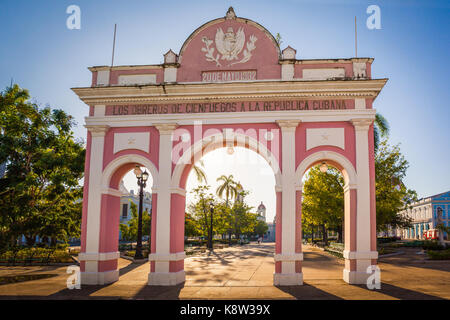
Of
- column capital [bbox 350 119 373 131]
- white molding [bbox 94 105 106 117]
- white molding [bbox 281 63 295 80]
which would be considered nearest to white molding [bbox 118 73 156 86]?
white molding [bbox 94 105 106 117]

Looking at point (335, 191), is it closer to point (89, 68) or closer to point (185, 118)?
point (185, 118)

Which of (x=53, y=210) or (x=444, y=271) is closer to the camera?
(x=444, y=271)

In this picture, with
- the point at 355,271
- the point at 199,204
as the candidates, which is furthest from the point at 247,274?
the point at 199,204

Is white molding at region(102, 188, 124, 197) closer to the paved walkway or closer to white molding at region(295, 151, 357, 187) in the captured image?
the paved walkway

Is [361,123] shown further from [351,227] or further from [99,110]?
[99,110]

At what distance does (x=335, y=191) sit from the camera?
941 inches

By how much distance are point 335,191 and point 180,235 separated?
15040 millimetres

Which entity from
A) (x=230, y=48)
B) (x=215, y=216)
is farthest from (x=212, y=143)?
(x=215, y=216)

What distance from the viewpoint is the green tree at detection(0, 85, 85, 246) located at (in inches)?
596

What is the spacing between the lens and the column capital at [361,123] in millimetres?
11227

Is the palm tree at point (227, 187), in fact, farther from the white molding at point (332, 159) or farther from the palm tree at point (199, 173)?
the white molding at point (332, 159)

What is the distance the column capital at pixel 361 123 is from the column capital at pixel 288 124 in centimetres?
176

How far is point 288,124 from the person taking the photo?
11359 millimetres

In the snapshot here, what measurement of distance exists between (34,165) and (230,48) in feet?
34.2
